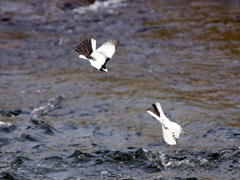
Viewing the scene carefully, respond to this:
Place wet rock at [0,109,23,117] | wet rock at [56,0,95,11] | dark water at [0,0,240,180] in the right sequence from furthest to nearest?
wet rock at [56,0,95,11] → wet rock at [0,109,23,117] → dark water at [0,0,240,180]

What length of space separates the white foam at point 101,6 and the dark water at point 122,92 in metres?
0.05

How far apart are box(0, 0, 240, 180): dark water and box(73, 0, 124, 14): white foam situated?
45mm

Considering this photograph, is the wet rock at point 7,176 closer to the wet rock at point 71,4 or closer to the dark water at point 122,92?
the dark water at point 122,92

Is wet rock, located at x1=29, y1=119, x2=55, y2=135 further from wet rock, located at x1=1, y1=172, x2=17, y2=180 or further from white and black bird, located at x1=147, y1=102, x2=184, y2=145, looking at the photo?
white and black bird, located at x1=147, y1=102, x2=184, y2=145

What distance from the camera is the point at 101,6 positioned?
14.6 metres

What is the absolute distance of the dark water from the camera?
256 inches

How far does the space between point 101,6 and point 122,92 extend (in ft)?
19.6

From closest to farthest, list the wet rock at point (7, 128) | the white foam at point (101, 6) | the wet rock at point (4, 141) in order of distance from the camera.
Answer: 1. the wet rock at point (4, 141)
2. the wet rock at point (7, 128)
3. the white foam at point (101, 6)

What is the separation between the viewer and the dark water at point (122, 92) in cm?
651

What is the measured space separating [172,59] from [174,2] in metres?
4.48

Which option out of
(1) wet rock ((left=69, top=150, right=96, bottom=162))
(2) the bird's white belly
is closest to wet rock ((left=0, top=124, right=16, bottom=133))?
(1) wet rock ((left=69, top=150, right=96, bottom=162))

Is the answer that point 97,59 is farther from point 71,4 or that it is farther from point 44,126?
point 71,4

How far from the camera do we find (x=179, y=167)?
629 cm

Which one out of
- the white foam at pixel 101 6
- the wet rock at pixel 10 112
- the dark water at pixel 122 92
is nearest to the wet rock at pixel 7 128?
the dark water at pixel 122 92
